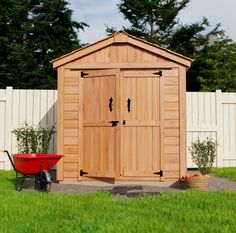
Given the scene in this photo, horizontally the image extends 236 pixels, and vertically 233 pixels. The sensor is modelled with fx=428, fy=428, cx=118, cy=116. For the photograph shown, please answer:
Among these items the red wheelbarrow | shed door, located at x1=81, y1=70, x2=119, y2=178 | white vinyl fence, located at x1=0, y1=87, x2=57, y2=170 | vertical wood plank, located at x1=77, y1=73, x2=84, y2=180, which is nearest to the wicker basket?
shed door, located at x1=81, y1=70, x2=119, y2=178

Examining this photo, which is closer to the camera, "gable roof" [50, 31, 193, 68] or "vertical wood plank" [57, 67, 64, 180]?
"gable roof" [50, 31, 193, 68]

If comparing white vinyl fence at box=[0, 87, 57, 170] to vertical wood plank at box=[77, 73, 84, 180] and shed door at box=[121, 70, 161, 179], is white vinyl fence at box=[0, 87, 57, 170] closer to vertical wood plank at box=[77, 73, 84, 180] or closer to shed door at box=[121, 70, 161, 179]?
vertical wood plank at box=[77, 73, 84, 180]

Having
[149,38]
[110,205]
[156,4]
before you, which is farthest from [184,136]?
[156,4]

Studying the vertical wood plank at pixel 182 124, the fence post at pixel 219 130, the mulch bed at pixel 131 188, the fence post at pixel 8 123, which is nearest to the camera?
the mulch bed at pixel 131 188

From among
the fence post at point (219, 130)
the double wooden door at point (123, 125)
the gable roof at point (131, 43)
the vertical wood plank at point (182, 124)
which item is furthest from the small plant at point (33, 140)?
the fence post at point (219, 130)

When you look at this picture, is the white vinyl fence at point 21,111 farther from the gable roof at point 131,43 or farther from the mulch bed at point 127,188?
the gable roof at point 131,43

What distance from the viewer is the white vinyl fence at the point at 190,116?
467 inches

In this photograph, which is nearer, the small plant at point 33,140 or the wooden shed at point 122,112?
the wooden shed at point 122,112

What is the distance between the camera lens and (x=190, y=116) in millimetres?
12219

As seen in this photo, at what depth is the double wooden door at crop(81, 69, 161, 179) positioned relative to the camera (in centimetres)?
878

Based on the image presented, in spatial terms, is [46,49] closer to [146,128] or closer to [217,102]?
[217,102]

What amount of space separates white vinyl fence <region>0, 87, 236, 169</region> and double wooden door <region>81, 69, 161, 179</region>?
3278mm

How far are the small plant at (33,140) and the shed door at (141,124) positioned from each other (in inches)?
116

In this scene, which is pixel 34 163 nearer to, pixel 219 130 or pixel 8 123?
pixel 8 123
